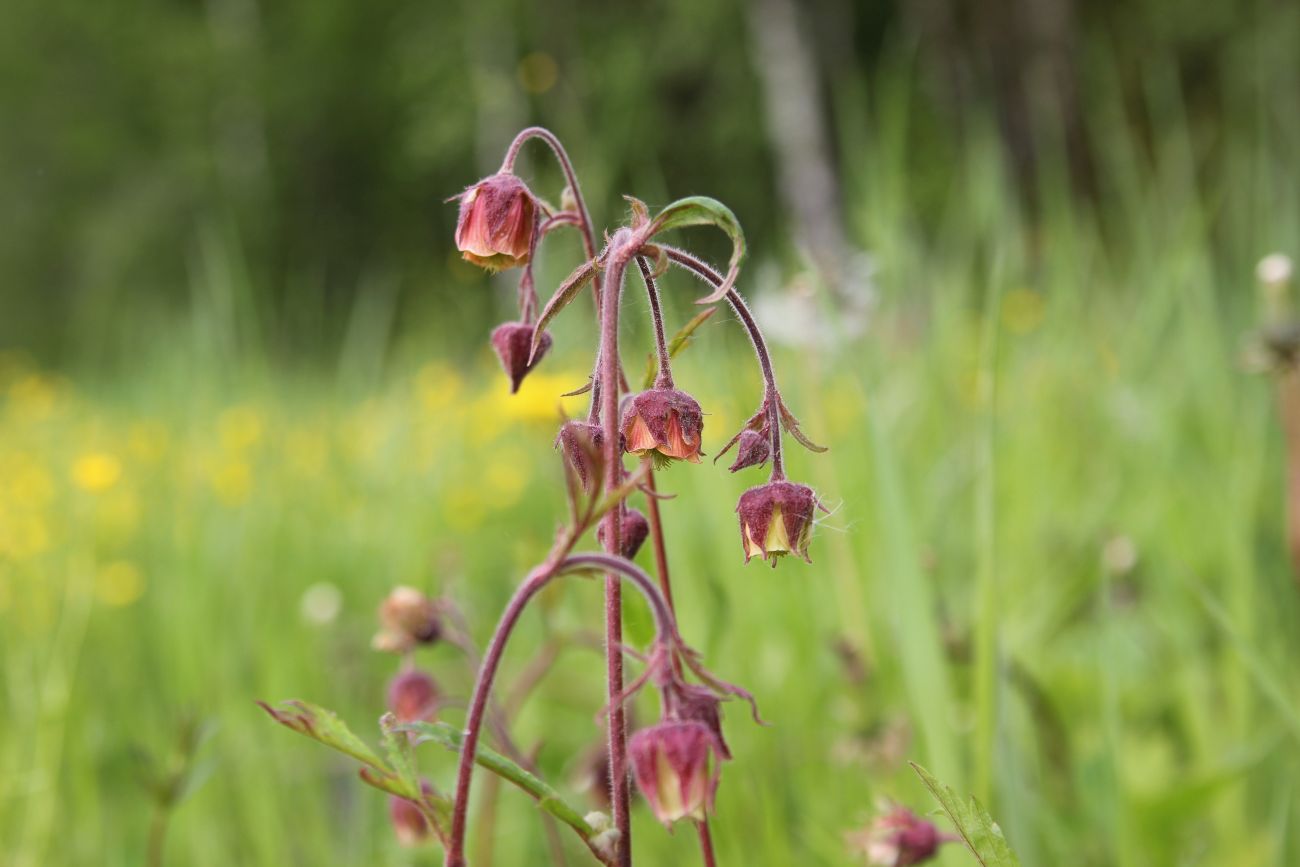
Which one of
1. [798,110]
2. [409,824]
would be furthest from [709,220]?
[798,110]

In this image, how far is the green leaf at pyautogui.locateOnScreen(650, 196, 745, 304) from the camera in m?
0.58

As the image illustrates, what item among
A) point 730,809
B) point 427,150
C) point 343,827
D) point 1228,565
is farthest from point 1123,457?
point 427,150

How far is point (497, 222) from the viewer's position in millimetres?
654

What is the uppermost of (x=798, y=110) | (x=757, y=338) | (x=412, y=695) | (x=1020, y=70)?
(x=1020, y=70)

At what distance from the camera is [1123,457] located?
2.30 metres

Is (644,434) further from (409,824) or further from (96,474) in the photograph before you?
(96,474)

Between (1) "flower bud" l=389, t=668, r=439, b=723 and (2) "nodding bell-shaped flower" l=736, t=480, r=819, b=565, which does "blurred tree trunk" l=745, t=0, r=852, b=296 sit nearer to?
(1) "flower bud" l=389, t=668, r=439, b=723

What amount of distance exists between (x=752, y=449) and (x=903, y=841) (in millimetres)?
332

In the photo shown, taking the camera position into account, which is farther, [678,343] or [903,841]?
[903,841]

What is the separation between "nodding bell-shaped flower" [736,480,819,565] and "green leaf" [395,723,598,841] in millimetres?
179

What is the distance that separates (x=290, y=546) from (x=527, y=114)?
34.4 feet

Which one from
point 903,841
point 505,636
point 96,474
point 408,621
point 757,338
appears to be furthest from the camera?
point 96,474

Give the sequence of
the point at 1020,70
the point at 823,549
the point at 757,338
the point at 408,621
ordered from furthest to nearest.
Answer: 1. the point at 1020,70
2. the point at 823,549
3. the point at 408,621
4. the point at 757,338

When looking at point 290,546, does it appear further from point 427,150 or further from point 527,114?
point 427,150
